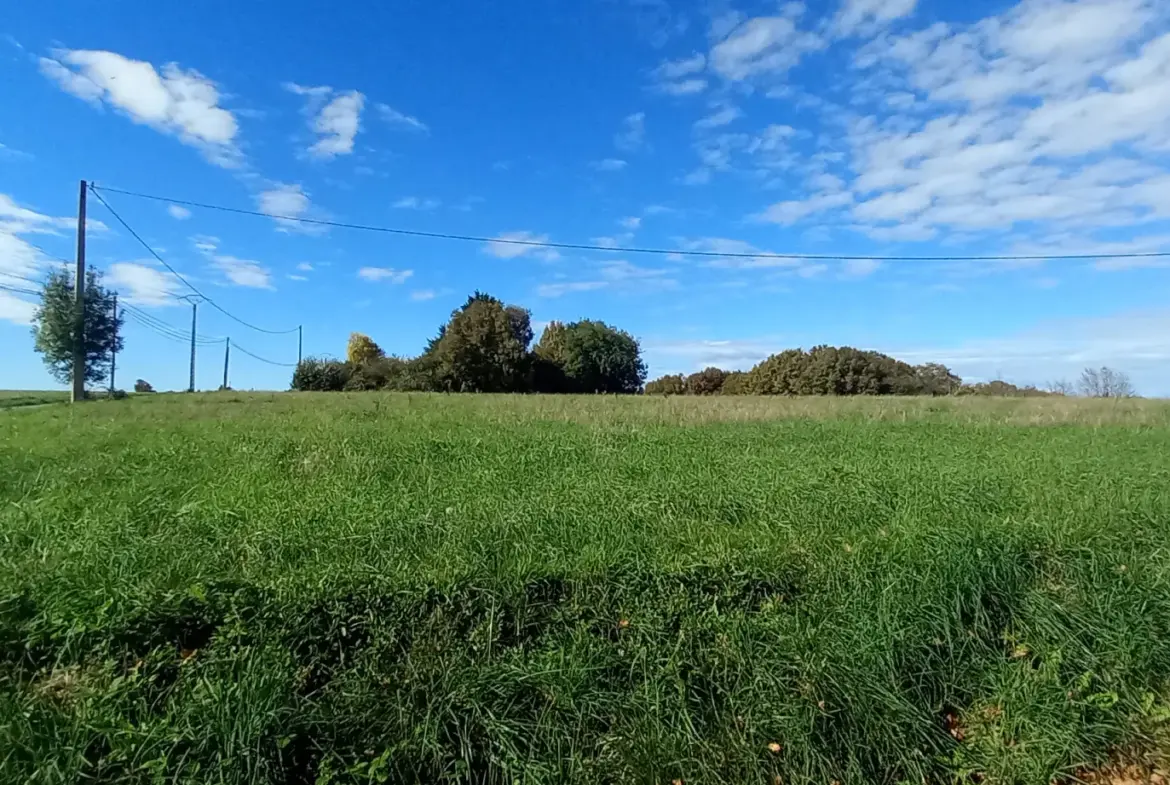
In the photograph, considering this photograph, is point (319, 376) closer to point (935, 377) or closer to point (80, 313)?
point (80, 313)

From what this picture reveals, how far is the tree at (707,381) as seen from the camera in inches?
2772

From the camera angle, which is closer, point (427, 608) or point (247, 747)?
point (247, 747)

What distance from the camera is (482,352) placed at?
48.9 metres

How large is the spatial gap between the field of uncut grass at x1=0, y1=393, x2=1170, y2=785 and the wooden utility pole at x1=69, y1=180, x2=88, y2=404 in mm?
19752

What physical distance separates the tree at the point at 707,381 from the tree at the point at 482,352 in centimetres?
2571

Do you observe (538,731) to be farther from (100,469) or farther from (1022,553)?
(100,469)

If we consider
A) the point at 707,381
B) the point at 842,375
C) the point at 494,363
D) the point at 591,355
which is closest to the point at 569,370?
A: the point at 591,355

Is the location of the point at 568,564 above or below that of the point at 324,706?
above

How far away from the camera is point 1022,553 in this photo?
492 centimetres

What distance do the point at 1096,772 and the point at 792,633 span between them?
1.76 metres

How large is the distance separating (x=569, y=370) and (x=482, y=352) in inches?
520

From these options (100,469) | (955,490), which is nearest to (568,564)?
(955,490)

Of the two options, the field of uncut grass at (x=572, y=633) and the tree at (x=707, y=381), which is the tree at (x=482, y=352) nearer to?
the tree at (x=707, y=381)

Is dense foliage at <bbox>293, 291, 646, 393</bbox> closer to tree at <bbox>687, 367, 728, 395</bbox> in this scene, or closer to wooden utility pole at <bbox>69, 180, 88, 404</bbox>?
tree at <bbox>687, 367, 728, 395</bbox>
